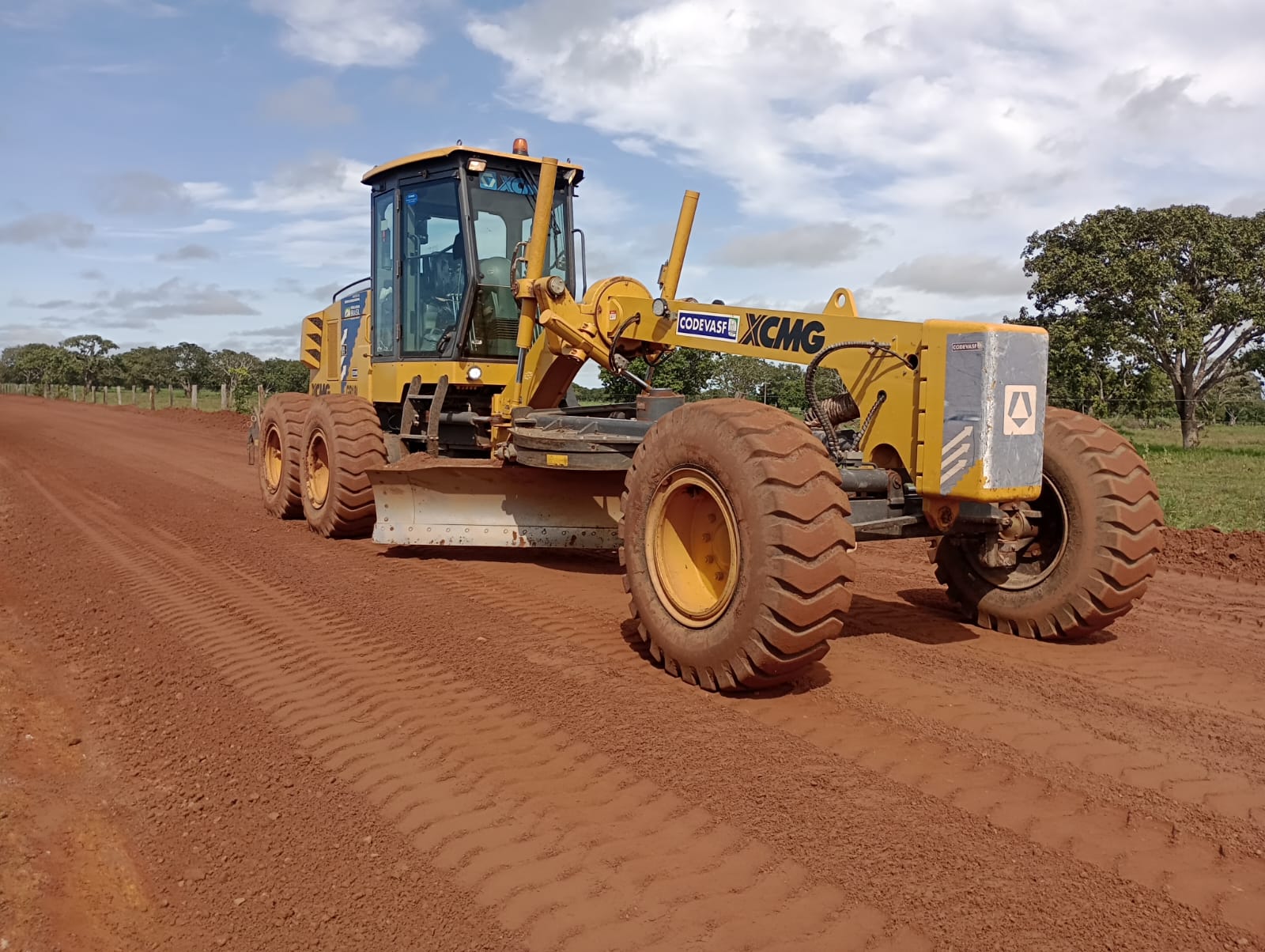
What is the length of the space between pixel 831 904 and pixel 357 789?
184 cm

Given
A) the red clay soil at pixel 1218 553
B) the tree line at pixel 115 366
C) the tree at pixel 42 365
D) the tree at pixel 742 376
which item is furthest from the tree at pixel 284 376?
the red clay soil at pixel 1218 553

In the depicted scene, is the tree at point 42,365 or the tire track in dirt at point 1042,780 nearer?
the tire track in dirt at point 1042,780

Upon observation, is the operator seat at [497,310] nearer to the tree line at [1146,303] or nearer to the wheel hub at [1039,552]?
the wheel hub at [1039,552]

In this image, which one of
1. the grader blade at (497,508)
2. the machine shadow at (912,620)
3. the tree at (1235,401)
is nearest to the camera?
the machine shadow at (912,620)

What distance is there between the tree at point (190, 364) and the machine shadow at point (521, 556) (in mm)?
65673

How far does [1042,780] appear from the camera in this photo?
384cm

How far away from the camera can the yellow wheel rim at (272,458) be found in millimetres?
11219

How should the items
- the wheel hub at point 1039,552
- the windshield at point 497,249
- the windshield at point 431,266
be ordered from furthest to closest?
the windshield at point 431,266 < the windshield at point 497,249 < the wheel hub at point 1039,552

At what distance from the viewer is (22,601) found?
23.3 ft

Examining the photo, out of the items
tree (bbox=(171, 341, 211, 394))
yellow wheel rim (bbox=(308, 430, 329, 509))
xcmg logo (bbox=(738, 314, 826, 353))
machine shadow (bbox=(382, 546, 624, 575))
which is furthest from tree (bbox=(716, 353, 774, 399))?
tree (bbox=(171, 341, 211, 394))

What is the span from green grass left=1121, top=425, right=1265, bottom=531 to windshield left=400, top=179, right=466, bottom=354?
7.71 meters

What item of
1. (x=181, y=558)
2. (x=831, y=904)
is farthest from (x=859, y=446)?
(x=181, y=558)

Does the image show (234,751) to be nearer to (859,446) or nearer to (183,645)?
(183,645)

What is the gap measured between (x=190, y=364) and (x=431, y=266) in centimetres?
8771
